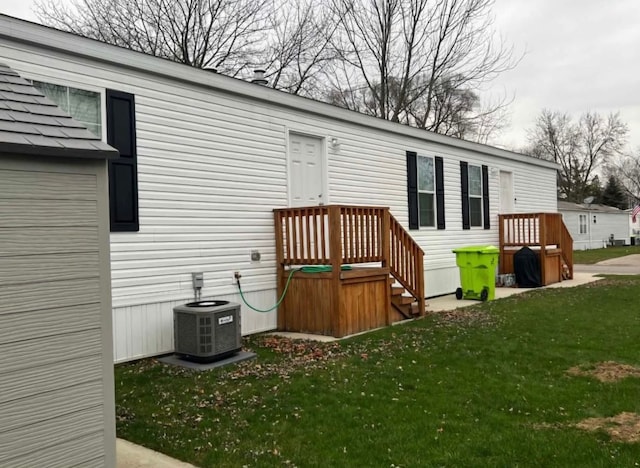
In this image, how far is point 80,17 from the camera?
15.8 metres

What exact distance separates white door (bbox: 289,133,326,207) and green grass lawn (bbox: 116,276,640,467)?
2.29 metres

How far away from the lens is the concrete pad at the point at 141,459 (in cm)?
306

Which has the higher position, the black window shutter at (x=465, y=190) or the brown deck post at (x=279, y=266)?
the black window shutter at (x=465, y=190)

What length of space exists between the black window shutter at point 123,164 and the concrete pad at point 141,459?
9.09ft

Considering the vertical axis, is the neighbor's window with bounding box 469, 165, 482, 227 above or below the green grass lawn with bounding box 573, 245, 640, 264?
above

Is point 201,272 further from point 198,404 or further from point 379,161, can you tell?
point 379,161

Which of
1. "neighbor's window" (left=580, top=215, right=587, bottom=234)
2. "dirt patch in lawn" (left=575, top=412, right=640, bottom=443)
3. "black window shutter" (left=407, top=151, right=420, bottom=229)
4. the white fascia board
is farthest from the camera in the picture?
"neighbor's window" (left=580, top=215, right=587, bottom=234)

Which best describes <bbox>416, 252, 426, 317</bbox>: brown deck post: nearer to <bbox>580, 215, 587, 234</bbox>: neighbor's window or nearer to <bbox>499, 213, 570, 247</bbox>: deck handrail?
<bbox>499, 213, 570, 247</bbox>: deck handrail

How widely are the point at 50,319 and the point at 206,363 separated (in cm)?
316

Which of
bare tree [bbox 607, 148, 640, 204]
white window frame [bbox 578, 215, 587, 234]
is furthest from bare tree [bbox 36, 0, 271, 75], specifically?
bare tree [bbox 607, 148, 640, 204]

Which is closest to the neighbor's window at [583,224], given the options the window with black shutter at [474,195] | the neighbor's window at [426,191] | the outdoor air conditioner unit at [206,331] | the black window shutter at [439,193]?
the window with black shutter at [474,195]

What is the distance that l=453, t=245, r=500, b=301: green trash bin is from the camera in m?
9.95

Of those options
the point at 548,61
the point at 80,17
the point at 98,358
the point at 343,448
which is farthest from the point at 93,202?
the point at 548,61

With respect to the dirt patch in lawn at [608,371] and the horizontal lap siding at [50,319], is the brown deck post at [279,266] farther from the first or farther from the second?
the horizontal lap siding at [50,319]
